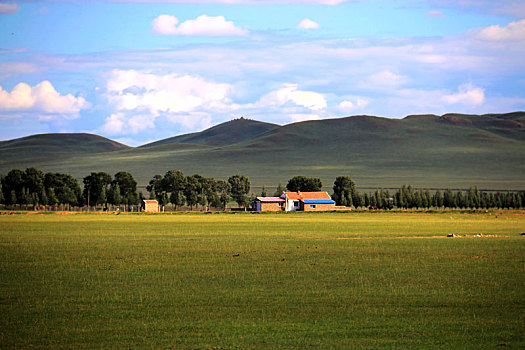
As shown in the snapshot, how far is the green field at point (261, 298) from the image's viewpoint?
15555 mm

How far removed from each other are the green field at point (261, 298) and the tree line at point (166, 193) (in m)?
103

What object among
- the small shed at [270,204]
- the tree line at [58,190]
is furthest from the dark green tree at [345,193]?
the tree line at [58,190]

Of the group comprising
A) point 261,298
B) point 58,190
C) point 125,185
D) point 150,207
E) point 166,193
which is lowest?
point 261,298

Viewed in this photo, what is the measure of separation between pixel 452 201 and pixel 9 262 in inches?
5014

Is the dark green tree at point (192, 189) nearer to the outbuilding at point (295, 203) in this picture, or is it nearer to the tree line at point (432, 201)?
the outbuilding at point (295, 203)

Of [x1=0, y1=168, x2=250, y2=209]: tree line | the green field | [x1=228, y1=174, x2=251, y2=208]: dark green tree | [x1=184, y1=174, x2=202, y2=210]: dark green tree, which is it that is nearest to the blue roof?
[x1=0, y1=168, x2=250, y2=209]: tree line

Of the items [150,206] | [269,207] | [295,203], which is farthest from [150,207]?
[295,203]

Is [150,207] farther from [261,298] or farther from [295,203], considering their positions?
[261,298]

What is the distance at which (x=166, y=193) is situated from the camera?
144250mm

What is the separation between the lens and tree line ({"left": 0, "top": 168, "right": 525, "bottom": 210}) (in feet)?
438

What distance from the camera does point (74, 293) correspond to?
68.4ft

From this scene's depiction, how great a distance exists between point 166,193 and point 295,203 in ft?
87.2

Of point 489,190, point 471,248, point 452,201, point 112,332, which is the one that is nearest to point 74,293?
point 112,332

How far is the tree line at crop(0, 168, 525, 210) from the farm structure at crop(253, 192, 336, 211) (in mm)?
11411
